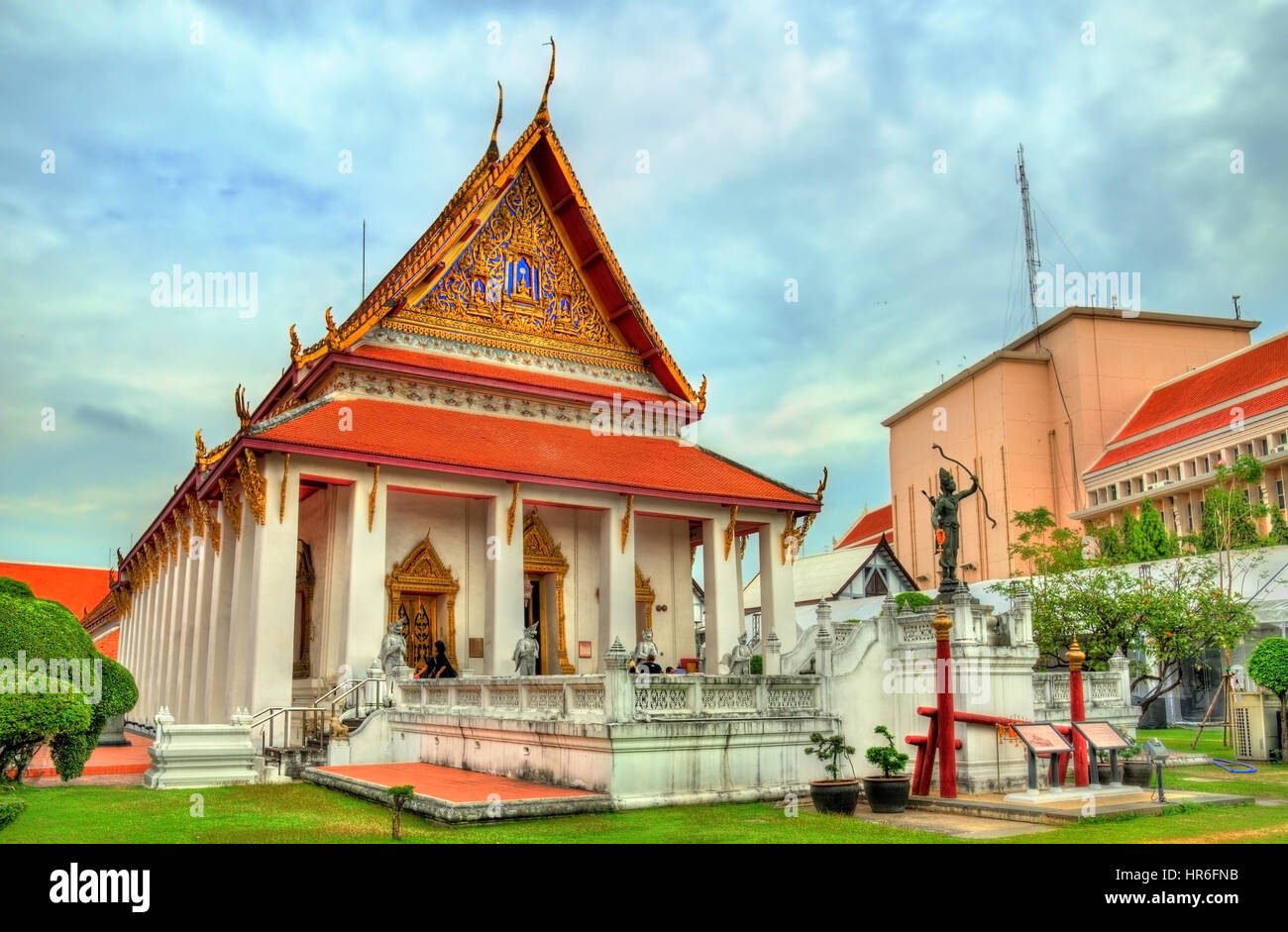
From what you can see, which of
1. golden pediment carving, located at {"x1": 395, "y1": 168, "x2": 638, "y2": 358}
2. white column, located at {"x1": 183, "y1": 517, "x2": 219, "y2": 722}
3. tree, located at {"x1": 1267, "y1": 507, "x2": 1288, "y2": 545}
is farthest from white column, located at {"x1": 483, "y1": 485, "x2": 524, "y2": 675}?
tree, located at {"x1": 1267, "y1": 507, "x2": 1288, "y2": 545}

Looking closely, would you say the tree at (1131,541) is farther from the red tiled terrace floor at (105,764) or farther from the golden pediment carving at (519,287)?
the red tiled terrace floor at (105,764)

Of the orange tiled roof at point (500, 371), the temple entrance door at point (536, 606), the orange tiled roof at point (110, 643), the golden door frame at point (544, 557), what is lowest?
the orange tiled roof at point (110, 643)

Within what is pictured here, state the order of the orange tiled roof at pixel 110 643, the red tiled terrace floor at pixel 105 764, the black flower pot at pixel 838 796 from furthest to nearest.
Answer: the orange tiled roof at pixel 110 643 < the red tiled terrace floor at pixel 105 764 < the black flower pot at pixel 838 796

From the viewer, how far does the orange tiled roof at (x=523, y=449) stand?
1872cm

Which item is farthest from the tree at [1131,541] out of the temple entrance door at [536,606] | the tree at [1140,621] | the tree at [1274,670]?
the temple entrance door at [536,606]

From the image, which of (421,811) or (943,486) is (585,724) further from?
(943,486)

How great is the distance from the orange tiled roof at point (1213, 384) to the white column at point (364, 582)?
119 ft

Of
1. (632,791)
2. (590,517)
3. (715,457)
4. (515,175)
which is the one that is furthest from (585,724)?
(515,175)

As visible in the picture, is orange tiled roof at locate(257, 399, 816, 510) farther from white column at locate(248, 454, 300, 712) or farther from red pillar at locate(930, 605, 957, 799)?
red pillar at locate(930, 605, 957, 799)

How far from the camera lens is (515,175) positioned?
76.9 ft

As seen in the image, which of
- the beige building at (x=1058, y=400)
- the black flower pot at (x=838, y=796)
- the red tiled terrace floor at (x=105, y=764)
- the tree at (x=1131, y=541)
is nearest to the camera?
the black flower pot at (x=838, y=796)

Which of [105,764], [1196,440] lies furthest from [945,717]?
[1196,440]

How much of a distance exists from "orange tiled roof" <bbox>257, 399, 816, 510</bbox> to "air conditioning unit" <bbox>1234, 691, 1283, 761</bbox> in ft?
29.5
